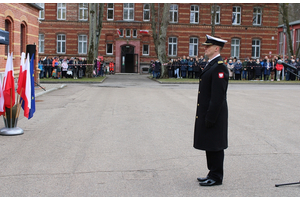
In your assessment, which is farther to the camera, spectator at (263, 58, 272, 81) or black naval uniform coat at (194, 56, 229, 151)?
spectator at (263, 58, 272, 81)

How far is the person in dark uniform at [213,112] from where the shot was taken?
4.99 m

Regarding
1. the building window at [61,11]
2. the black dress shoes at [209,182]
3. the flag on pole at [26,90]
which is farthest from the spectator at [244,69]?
the black dress shoes at [209,182]

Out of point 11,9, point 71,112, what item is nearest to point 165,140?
point 71,112

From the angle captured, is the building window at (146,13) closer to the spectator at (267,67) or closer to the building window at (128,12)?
the building window at (128,12)

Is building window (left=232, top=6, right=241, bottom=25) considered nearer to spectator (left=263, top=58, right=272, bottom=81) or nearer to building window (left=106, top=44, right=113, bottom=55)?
building window (left=106, top=44, right=113, bottom=55)

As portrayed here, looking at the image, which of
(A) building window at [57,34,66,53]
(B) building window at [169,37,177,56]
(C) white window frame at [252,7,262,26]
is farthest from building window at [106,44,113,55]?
(C) white window frame at [252,7,262,26]

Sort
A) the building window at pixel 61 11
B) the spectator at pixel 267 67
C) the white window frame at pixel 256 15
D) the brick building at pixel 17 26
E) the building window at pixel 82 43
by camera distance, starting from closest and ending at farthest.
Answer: the brick building at pixel 17 26 < the spectator at pixel 267 67 < the building window at pixel 61 11 < the building window at pixel 82 43 < the white window frame at pixel 256 15

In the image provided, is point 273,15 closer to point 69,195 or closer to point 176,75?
point 176,75

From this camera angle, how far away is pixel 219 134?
16.9 ft

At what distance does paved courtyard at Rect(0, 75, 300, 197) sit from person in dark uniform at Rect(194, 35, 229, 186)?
312mm

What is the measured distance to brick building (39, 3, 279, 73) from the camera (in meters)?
46.7

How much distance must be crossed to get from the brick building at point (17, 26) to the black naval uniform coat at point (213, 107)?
54.7ft

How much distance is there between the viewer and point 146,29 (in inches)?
1859

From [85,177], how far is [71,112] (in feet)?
23.4
